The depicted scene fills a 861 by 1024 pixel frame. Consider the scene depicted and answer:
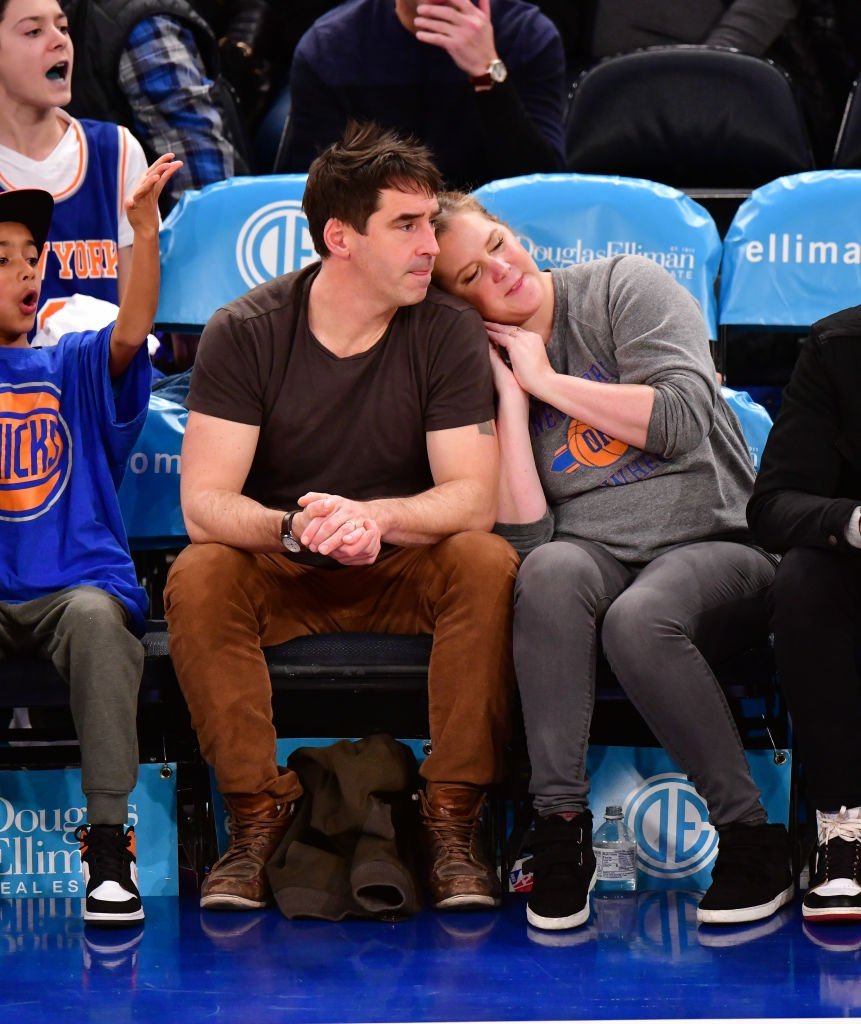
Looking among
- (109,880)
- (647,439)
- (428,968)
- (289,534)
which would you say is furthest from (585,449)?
(109,880)

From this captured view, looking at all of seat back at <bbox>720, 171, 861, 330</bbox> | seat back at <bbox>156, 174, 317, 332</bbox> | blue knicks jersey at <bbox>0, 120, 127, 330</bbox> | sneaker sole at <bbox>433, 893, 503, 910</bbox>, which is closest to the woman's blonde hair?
seat back at <bbox>156, 174, 317, 332</bbox>

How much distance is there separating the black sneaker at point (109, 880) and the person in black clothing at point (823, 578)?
113 cm

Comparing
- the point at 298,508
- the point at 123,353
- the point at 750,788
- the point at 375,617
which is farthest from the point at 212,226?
the point at 750,788

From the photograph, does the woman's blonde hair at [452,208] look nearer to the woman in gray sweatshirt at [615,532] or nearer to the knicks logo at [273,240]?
the woman in gray sweatshirt at [615,532]

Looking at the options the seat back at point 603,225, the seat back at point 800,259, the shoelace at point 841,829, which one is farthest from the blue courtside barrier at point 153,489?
the shoelace at point 841,829

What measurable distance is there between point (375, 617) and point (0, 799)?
768 millimetres

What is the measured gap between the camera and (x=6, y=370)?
10.2 ft

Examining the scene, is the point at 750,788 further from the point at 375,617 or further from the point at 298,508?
the point at 298,508

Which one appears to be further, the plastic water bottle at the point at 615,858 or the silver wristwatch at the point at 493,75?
the silver wristwatch at the point at 493,75

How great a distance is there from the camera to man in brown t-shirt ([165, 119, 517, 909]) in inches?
109

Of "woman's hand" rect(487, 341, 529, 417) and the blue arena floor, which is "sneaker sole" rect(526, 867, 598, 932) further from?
"woman's hand" rect(487, 341, 529, 417)

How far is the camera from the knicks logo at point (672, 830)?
2.93 m

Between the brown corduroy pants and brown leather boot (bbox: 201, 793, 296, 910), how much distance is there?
0.11 ft

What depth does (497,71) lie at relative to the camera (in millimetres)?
3902
